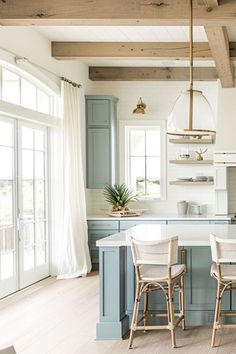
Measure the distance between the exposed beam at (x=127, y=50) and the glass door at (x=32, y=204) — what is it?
1.12 m

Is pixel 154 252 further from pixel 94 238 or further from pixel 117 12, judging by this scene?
pixel 94 238

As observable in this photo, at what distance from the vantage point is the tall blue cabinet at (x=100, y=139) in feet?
30.0

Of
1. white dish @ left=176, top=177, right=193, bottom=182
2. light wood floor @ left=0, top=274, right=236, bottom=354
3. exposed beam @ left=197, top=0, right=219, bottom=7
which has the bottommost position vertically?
light wood floor @ left=0, top=274, right=236, bottom=354

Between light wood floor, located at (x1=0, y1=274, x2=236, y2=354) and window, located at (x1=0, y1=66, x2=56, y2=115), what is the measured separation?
2332 mm

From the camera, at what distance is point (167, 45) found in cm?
734

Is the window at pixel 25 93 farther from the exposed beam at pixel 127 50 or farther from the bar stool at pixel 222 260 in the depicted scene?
the bar stool at pixel 222 260

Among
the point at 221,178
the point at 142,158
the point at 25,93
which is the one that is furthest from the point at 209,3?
the point at 142,158

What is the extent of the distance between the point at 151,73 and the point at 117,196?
6.64 feet

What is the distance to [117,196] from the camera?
9008 mm

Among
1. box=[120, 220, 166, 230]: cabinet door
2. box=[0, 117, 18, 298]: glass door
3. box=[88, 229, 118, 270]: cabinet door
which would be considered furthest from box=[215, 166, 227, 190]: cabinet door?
box=[0, 117, 18, 298]: glass door

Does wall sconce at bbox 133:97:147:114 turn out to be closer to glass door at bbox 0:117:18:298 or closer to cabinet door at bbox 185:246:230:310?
glass door at bbox 0:117:18:298

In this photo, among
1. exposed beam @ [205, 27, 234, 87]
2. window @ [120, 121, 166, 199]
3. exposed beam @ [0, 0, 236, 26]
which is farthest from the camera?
window @ [120, 121, 166, 199]

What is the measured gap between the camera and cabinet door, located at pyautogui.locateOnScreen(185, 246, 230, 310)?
525 cm

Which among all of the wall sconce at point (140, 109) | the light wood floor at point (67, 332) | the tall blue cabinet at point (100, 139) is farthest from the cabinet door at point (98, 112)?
the light wood floor at point (67, 332)
